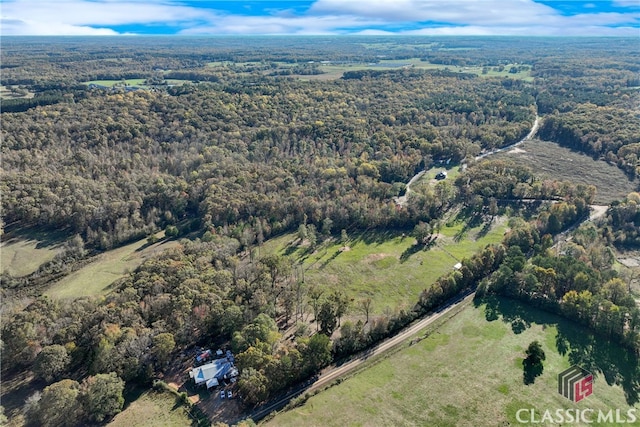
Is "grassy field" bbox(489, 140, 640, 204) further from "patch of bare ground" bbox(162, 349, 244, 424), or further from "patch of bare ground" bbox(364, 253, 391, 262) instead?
"patch of bare ground" bbox(162, 349, 244, 424)

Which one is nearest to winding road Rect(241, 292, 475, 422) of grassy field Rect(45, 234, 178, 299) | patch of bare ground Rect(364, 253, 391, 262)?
patch of bare ground Rect(364, 253, 391, 262)

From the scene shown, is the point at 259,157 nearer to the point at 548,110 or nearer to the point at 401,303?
the point at 401,303

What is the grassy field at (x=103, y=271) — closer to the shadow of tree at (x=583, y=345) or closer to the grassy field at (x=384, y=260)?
the grassy field at (x=384, y=260)

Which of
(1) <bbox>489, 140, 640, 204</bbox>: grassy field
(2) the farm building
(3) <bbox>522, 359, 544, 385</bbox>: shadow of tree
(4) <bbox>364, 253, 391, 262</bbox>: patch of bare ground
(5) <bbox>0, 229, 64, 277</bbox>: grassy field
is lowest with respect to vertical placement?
(4) <bbox>364, 253, 391, 262</bbox>: patch of bare ground

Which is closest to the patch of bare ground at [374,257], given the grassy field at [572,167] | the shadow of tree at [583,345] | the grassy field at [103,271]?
the shadow of tree at [583,345]

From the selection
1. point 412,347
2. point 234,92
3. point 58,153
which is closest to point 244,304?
point 412,347

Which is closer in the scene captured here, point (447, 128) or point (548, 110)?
point (447, 128)
